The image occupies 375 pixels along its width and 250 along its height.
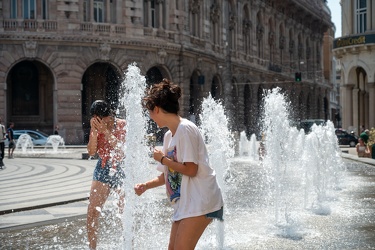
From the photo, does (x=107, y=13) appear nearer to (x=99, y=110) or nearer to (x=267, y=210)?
(x=267, y=210)

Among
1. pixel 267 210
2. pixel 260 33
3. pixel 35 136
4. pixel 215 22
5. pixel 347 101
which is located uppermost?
pixel 260 33

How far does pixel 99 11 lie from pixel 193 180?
34.5 metres

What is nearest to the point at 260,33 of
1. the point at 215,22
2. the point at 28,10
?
the point at 215,22

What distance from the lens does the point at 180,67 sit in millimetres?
41344

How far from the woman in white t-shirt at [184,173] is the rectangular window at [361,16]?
3786cm

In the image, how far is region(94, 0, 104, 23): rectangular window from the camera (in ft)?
126

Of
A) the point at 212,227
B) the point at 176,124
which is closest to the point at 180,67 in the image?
the point at 212,227

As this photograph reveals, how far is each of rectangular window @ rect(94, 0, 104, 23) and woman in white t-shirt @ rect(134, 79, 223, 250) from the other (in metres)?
34.1

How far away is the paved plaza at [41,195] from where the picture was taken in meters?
10.6

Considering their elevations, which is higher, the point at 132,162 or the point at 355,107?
the point at 355,107

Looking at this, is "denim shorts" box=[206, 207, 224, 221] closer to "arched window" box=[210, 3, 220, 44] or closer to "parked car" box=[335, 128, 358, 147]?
"parked car" box=[335, 128, 358, 147]

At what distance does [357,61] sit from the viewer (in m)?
40.1

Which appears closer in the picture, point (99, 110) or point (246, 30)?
point (99, 110)

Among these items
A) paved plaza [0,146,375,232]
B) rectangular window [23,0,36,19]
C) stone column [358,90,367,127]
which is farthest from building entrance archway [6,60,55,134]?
stone column [358,90,367,127]
